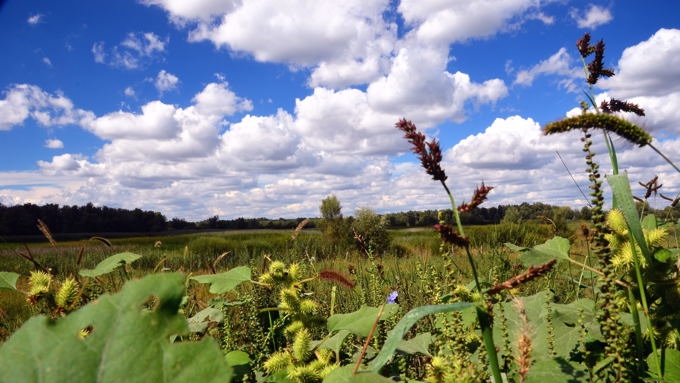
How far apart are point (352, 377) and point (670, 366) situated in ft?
2.52

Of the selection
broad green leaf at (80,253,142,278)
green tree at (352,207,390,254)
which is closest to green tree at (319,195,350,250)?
green tree at (352,207,390,254)

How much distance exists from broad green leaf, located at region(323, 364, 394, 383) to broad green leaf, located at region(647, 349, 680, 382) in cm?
63

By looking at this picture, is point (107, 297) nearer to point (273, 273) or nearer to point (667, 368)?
point (273, 273)

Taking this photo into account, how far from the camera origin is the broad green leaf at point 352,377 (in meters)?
0.89

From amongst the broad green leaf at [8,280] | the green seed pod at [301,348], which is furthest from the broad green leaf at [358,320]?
the broad green leaf at [8,280]


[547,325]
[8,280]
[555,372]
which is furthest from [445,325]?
[8,280]

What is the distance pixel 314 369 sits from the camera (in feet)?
3.94

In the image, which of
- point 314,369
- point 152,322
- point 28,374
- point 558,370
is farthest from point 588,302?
point 28,374

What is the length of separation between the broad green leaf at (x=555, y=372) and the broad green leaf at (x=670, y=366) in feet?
0.62

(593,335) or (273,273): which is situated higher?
(273,273)

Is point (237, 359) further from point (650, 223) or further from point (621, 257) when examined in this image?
point (650, 223)

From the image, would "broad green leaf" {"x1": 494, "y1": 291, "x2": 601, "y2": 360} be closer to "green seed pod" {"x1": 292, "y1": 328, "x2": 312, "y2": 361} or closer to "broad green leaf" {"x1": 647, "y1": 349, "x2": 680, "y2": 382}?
"broad green leaf" {"x1": 647, "y1": 349, "x2": 680, "y2": 382}

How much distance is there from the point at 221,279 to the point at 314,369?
1.87ft

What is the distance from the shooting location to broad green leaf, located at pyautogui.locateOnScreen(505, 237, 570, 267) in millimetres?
1293
